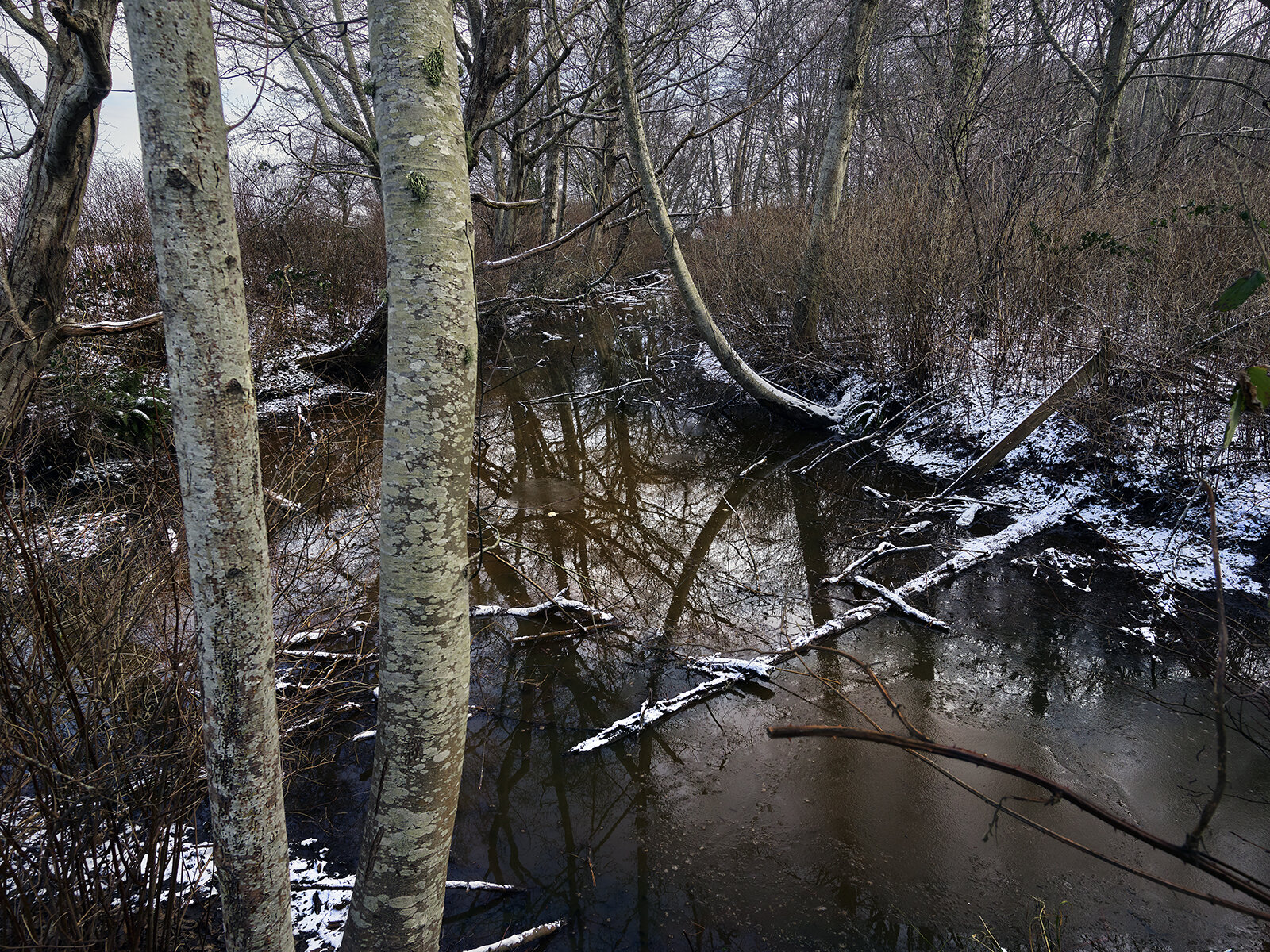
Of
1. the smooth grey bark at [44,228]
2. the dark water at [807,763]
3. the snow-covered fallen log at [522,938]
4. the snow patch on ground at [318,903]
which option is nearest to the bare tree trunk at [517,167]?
the smooth grey bark at [44,228]

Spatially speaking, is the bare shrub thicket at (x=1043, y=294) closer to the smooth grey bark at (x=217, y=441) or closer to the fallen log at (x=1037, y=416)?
the fallen log at (x=1037, y=416)

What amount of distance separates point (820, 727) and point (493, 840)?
1.64 meters

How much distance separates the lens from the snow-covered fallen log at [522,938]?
7.44 ft

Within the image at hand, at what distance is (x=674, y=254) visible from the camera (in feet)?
21.5

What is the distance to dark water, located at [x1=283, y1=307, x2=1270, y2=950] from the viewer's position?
2.51 metres

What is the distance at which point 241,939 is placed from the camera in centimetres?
148

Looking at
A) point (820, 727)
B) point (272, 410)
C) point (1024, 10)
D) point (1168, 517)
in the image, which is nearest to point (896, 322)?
point (1168, 517)

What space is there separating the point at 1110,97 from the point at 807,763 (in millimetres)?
9916

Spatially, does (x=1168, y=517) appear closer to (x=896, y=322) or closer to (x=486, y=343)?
(x=896, y=322)

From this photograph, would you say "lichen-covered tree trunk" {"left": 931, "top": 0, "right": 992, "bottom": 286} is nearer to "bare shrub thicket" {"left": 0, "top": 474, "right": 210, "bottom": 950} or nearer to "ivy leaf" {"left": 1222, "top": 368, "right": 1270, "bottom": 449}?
"ivy leaf" {"left": 1222, "top": 368, "right": 1270, "bottom": 449}

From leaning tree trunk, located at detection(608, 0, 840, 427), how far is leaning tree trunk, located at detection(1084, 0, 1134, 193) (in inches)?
178

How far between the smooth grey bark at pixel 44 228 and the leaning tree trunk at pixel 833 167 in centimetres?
652

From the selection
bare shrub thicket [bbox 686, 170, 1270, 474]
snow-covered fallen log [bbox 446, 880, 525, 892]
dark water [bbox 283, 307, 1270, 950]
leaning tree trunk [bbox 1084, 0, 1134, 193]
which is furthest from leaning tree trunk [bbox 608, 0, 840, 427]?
snow-covered fallen log [bbox 446, 880, 525, 892]

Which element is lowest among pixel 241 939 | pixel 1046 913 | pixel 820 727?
pixel 1046 913
